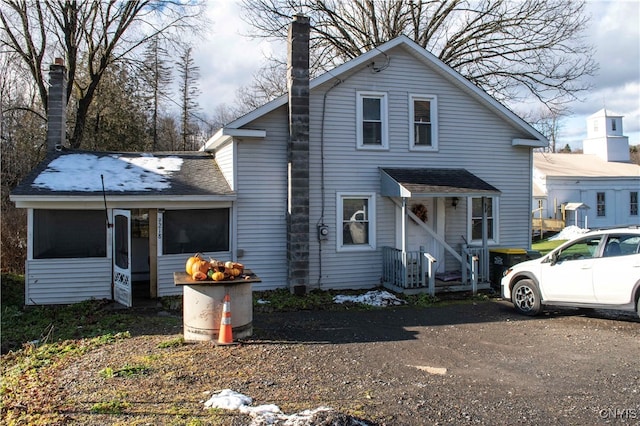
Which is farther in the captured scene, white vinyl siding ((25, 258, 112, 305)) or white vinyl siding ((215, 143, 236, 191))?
white vinyl siding ((215, 143, 236, 191))

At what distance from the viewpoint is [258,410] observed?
4859 millimetres

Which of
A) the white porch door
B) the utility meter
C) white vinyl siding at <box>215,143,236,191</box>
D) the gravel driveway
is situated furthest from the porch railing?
the white porch door

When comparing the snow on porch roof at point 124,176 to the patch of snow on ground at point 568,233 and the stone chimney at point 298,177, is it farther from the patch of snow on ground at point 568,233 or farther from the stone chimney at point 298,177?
the patch of snow on ground at point 568,233

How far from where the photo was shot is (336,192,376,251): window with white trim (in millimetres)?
12750

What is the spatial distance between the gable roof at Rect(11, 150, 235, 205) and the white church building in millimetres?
24484

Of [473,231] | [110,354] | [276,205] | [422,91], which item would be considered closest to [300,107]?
[276,205]

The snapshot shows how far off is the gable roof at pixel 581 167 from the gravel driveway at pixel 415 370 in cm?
2590

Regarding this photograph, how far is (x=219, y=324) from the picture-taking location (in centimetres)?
751

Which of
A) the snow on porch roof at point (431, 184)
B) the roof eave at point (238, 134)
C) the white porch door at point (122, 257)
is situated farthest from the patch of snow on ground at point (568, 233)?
the white porch door at point (122, 257)

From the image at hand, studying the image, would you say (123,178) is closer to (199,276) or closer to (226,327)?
(199,276)

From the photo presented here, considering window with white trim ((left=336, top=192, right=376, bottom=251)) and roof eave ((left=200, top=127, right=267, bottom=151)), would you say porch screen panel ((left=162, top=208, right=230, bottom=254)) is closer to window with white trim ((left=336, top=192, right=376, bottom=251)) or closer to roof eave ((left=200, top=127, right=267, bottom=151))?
roof eave ((left=200, top=127, right=267, bottom=151))

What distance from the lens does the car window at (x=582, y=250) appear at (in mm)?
8922

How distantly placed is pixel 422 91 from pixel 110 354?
10.3m

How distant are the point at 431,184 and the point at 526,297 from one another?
3.69m
